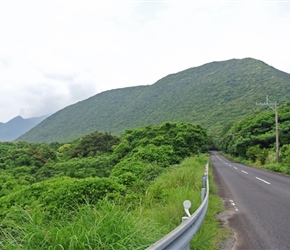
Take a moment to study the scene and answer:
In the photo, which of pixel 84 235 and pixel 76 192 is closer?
pixel 84 235

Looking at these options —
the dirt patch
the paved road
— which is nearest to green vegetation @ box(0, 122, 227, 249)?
the dirt patch

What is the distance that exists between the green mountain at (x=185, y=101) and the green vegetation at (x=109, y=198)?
61.3m

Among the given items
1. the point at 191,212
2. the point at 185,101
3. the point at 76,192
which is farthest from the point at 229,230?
the point at 185,101

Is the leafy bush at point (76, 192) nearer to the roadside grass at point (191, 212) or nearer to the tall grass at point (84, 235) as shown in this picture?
the roadside grass at point (191, 212)

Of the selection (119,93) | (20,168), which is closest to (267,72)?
(119,93)

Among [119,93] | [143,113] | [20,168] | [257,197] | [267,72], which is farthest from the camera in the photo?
[119,93]

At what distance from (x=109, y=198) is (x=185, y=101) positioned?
11723 cm

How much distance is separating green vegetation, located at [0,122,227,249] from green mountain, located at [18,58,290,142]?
61.3 meters

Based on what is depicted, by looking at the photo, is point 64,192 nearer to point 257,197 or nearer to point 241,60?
point 257,197

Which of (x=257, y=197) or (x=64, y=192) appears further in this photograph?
(x=64, y=192)

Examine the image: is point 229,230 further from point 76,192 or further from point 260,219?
point 76,192

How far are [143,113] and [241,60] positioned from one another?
47543 millimetres

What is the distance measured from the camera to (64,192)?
1468 cm

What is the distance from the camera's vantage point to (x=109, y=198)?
1377 cm
